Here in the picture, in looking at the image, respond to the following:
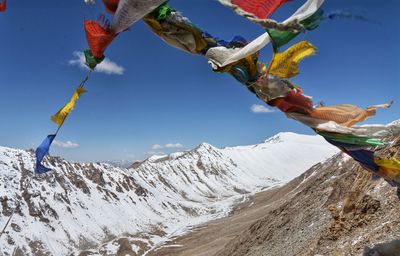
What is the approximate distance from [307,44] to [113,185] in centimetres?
13083

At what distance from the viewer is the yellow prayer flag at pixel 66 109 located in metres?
7.59

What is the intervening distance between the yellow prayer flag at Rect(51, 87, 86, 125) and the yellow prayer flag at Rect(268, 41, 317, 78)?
13.1 ft

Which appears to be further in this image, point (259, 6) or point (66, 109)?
point (66, 109)

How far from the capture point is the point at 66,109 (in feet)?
25.3

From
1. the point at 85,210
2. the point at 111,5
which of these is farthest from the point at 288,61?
the point at 85,210

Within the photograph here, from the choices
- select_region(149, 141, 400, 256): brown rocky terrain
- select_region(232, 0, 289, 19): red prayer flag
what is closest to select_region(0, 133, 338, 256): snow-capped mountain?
select_region(149, 141, 400, 256): brown rocky terrain

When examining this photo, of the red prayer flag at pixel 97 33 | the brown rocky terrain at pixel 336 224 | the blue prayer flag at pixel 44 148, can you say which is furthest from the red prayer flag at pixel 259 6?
the brown rocky terrain at pixel 336 224

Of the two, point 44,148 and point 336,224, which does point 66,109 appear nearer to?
point 44,148

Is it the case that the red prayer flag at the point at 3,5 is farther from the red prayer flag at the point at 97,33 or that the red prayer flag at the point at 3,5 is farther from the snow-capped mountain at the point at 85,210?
the snow-capped mountain at the point at 85,210

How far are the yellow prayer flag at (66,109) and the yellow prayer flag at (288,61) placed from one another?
399 cm

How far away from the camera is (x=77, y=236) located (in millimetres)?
95000

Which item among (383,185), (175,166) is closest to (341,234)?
(383,185)

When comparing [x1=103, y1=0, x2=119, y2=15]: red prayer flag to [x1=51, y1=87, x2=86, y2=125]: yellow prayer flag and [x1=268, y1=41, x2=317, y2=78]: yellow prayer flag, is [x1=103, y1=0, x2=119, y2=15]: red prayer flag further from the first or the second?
[x1=268, y1=41, x2=317, y2=78]: yellow prayer flag

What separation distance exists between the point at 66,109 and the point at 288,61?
4553 mm
